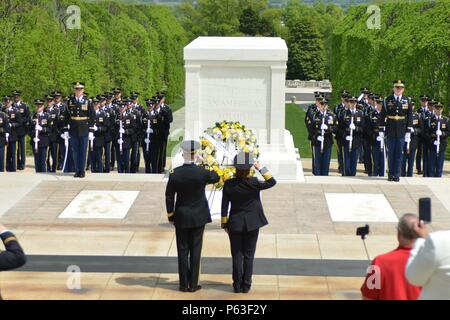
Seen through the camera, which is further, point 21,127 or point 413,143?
point 21,127

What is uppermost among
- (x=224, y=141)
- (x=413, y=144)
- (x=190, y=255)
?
(x=224, y=141)

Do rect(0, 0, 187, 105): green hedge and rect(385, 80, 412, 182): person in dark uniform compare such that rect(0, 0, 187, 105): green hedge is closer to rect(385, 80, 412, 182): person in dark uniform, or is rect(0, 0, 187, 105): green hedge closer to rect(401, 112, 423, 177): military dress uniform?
rect(401, 112, 423, 177): military dress uniform

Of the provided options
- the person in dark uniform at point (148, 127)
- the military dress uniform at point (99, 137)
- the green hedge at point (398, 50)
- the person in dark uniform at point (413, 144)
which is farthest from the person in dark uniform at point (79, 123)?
the green hedge at point (398, 50)

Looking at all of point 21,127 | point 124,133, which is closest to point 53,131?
point 21,127

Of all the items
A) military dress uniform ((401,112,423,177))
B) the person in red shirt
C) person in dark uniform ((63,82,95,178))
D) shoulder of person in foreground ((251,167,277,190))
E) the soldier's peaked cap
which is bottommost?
military dress uniform ((401,112,423,177))

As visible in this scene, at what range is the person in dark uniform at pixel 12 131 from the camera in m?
17.2

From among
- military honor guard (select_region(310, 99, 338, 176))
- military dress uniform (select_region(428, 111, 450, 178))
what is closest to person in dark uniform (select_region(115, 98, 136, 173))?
military honor guard (select_region(310, 99, 338, 176))

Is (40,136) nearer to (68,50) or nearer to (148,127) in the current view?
(148,127)

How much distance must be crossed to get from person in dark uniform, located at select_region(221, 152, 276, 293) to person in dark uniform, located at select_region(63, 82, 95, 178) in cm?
593

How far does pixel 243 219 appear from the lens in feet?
28.7

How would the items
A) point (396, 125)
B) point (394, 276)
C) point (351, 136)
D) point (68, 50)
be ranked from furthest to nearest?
point (68, 50) → point (351, 136) → point (396, 125) → point (394, 276)

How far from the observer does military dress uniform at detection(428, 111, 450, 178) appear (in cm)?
1659

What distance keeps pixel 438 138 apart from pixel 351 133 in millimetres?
1454
